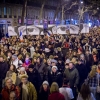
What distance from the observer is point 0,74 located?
1155 cm

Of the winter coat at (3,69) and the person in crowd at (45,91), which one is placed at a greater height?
the winter coat at (3,69)

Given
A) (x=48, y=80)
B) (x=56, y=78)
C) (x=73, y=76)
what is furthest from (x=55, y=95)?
(x=73, y=76)

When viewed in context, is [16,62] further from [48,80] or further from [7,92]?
[7,92]

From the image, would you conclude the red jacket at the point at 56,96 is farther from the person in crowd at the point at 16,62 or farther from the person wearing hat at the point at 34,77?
the person in crowd at the point at 16,62

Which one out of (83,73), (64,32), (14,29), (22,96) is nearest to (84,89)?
(22,96)

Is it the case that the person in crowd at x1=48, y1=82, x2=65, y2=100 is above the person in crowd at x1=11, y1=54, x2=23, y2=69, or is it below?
below

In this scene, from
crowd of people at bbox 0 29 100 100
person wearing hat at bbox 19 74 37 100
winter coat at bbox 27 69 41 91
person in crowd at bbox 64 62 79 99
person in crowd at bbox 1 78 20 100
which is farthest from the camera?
person in crowd at bbox 64 62 79 99

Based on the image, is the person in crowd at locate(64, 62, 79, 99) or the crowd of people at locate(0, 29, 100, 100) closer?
the crowd of people at locate(0, 29, 100, 100)

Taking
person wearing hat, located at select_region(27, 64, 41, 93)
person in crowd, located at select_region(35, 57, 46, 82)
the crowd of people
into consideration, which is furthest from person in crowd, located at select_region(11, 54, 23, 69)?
person wearing hat, located at select_region(27, 64, 41, 93)

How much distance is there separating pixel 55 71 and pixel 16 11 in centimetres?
5716

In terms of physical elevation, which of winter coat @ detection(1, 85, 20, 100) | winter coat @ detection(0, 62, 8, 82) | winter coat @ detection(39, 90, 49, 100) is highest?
winter coat @ detection(0, 62, 8, 82)

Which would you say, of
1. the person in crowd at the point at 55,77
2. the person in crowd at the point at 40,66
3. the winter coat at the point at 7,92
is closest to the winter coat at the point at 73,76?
the person in crowd at the point at 55,77

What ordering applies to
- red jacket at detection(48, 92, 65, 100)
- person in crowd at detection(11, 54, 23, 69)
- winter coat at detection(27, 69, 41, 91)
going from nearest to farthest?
red jacket at detection(48, 92, 65, 100), winter coat at detection(27, 69, 41, 91), person in crowd at detection(11, 54, 23, 69)

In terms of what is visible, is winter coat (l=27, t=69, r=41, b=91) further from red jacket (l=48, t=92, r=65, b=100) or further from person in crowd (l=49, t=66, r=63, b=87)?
red jacket (l=48, t=92, r=65, b=100)
